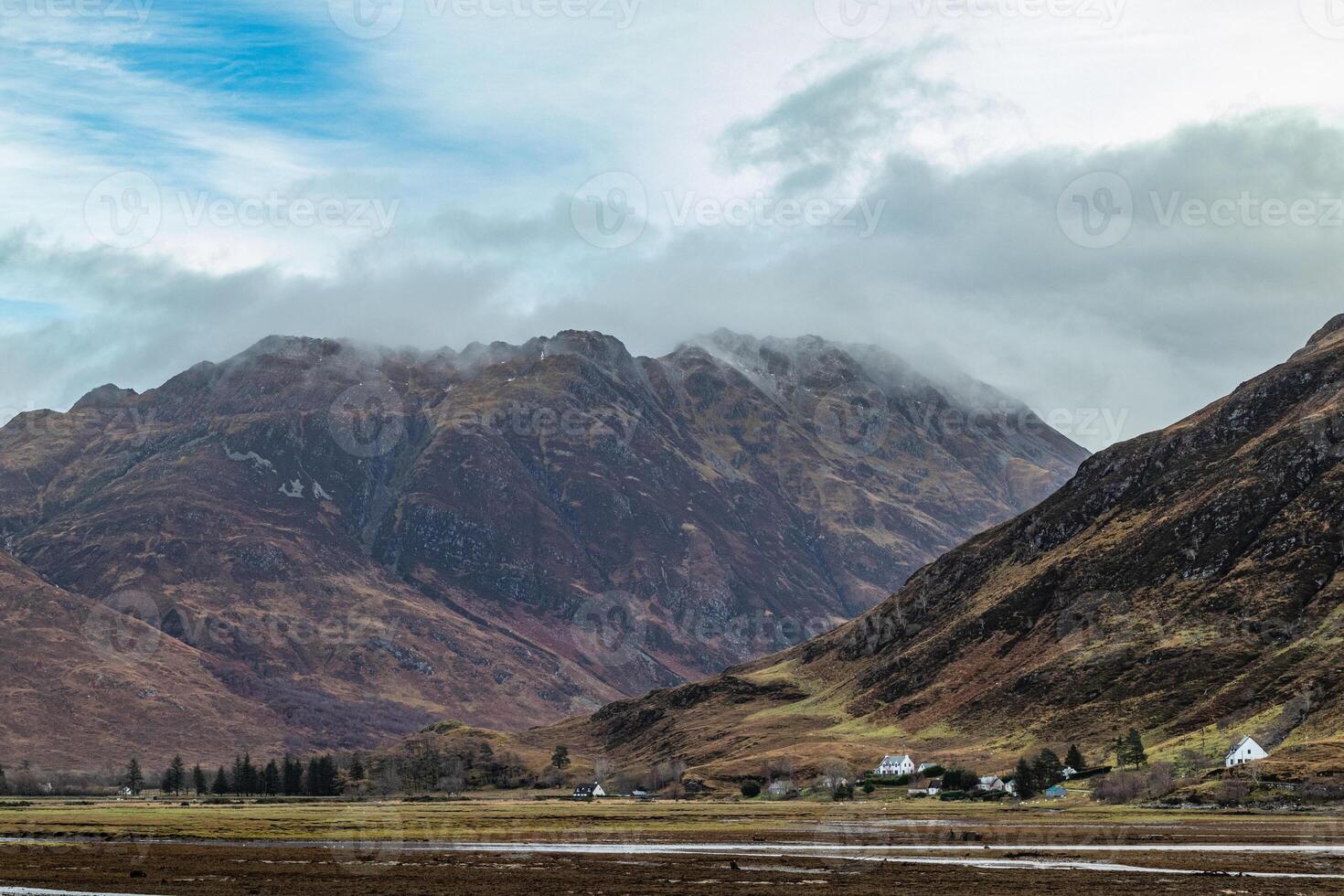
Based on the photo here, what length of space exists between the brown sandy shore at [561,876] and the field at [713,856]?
203mm

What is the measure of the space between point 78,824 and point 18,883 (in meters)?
94.4

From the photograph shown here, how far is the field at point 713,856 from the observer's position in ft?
334

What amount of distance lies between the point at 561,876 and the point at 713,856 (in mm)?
22815

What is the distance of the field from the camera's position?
4008 inches

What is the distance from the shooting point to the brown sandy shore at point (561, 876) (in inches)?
3851

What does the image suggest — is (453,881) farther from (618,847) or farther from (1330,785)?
(1330,785)

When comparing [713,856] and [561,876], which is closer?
[561,876]

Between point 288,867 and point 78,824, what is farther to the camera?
point 78,824

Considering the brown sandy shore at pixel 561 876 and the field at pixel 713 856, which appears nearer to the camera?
the brown sandy shore at pixel 561 876

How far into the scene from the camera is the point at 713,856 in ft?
424

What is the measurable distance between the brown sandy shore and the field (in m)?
0.20

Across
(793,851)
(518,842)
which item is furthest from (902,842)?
(518,842)

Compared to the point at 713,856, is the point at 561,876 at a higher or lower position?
higher

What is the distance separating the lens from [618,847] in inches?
5659
